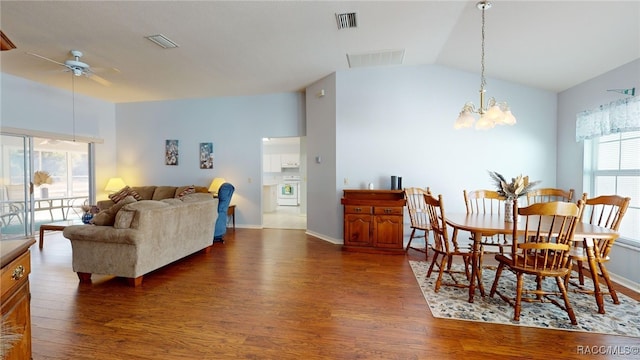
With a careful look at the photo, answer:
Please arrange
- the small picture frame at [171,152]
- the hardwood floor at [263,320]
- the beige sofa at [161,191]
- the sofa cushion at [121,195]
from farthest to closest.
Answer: the small picture frame at [171,152]
the beige sofa at [161,191]
the sofa cushion at [121,195]
the hardwood floor at [263,320]

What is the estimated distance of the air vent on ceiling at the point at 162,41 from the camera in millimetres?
3434

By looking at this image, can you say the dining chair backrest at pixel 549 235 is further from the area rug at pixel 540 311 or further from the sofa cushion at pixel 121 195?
the sofa cushion at pixel 121 195

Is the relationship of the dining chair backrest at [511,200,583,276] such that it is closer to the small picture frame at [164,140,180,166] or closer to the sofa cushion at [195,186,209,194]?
the sofa cushion at [195,186,209,194]

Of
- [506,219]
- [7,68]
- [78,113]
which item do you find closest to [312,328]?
[506,219]

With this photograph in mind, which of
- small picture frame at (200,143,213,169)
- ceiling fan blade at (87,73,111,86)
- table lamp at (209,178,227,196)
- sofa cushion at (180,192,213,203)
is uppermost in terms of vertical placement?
ceiling fan blade at (87,73,111,86)

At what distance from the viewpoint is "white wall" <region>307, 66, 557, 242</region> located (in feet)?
13.9

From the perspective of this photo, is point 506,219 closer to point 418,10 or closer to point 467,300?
point 467,300

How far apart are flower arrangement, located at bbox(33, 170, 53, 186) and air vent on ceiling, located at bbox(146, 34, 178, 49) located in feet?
13.4

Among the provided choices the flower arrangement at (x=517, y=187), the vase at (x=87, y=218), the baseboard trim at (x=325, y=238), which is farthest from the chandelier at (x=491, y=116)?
the vase at (x=87, y=218)

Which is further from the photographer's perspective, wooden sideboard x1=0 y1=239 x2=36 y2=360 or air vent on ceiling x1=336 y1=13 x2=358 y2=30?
air vent on ceiling x1=336 y1=13 x2=358 y2=30

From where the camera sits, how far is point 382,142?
461 centimetres

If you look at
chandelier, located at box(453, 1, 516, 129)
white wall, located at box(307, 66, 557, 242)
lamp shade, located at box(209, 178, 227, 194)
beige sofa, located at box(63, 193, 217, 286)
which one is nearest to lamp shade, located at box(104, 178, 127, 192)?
lamp shade, located at box(209, 178, 227, 194)

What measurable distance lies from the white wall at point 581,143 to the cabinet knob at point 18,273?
16.4 ft

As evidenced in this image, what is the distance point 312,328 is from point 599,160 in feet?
Answer: 13.8
